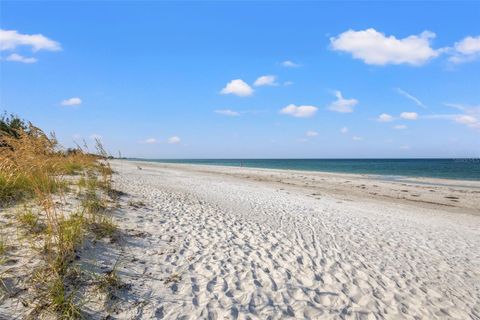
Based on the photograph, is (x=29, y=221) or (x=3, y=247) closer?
(x=3, y=247)

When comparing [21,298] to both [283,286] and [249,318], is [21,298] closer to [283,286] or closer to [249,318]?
[249,318]

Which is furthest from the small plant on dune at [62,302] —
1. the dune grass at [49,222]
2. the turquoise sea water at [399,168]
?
the turquoise sea water at [399,168]

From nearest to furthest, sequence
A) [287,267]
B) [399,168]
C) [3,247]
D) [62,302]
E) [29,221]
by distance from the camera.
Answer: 1. [62,302]
2. [3,247]
3. [29,221]
4. [287,267]
5. [399,168]

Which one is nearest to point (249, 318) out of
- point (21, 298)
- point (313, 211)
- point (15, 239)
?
point (21, 298)

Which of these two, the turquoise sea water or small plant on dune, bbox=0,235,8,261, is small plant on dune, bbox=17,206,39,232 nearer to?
small plant on dune, bbox=0,235,8,261

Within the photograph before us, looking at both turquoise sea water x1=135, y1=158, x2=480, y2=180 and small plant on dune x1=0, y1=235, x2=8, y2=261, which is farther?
turquoise sea water x1=135, y1=158, x2=480, y2=180

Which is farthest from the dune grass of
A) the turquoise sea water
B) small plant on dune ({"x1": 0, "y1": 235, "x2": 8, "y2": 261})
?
the turquoise sea water

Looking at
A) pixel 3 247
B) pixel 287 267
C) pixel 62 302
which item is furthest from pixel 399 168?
pixel 62 302

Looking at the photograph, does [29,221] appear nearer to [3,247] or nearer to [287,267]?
[3,247]

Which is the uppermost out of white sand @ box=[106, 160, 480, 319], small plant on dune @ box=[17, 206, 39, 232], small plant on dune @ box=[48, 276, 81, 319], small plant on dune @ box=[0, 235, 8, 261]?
small plant on dune @ box=[17, 206, 39, 232]

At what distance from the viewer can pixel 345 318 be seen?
454 cm

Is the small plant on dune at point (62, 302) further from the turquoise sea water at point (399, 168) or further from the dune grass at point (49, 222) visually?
the turquoise sea water at point (399, 168)

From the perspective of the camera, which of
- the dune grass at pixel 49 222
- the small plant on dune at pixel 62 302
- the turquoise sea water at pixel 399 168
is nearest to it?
the small plant on dune at pixel 62 302

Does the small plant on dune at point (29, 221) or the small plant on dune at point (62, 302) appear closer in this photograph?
the small plant on dune at point (62, 302)
